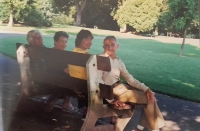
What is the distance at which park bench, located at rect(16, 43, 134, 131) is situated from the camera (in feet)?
9.75

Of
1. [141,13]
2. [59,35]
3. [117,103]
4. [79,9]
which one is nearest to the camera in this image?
[117,103]

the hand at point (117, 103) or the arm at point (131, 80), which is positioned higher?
the arm at point (131, 80)

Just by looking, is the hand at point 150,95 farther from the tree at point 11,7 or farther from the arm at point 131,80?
the tree at point 11,7

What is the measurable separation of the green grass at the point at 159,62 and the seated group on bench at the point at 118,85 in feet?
0.19

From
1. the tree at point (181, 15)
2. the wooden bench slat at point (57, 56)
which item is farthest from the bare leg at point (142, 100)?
the tree at point (181, 15)

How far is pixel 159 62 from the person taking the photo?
3246 millimetres

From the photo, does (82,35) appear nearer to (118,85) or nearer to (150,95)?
(118,85)

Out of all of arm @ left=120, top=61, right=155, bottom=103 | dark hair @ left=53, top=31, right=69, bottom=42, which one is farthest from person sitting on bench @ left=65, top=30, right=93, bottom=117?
arm @ left=120, top=61, right=155, bottom=103

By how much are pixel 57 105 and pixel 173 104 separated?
1096mm

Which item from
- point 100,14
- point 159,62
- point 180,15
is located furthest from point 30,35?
point 180,15

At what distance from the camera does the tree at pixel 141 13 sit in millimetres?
3176

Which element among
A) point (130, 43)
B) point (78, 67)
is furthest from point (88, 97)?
point (130, 43)

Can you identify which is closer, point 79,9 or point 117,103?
point 117,103

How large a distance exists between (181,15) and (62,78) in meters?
1.09
